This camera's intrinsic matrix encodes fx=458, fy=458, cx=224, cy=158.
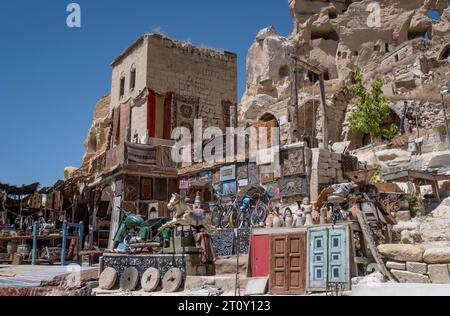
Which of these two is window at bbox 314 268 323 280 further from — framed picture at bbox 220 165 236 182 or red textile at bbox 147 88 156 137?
red textile at bbox 147 88 156 137

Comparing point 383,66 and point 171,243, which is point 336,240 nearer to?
point 171,243

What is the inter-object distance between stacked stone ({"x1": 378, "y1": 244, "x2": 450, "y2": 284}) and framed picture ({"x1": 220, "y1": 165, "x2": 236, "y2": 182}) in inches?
292

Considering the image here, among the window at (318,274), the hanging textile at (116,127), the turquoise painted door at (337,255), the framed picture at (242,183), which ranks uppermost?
the hanging textile at (116,127)

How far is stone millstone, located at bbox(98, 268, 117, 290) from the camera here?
10.2m

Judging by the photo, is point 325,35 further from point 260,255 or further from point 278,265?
point 278,265

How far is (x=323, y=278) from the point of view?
803cm

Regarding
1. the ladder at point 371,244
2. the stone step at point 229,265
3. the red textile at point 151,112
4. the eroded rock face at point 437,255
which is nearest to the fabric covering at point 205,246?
the stone step at point 229,265

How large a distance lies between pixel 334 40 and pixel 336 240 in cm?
3702

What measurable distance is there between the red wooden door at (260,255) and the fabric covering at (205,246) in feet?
3.66

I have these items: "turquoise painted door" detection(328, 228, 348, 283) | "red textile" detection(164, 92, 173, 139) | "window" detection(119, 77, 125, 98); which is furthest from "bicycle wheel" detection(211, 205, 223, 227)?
"window" detection(119, 77, 125, 98)

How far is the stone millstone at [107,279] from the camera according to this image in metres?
10.2

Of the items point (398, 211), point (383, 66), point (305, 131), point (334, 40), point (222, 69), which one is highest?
point (334, 40)

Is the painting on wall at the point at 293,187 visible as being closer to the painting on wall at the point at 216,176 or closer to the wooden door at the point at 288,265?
the painting on wall at the point at 216,176
